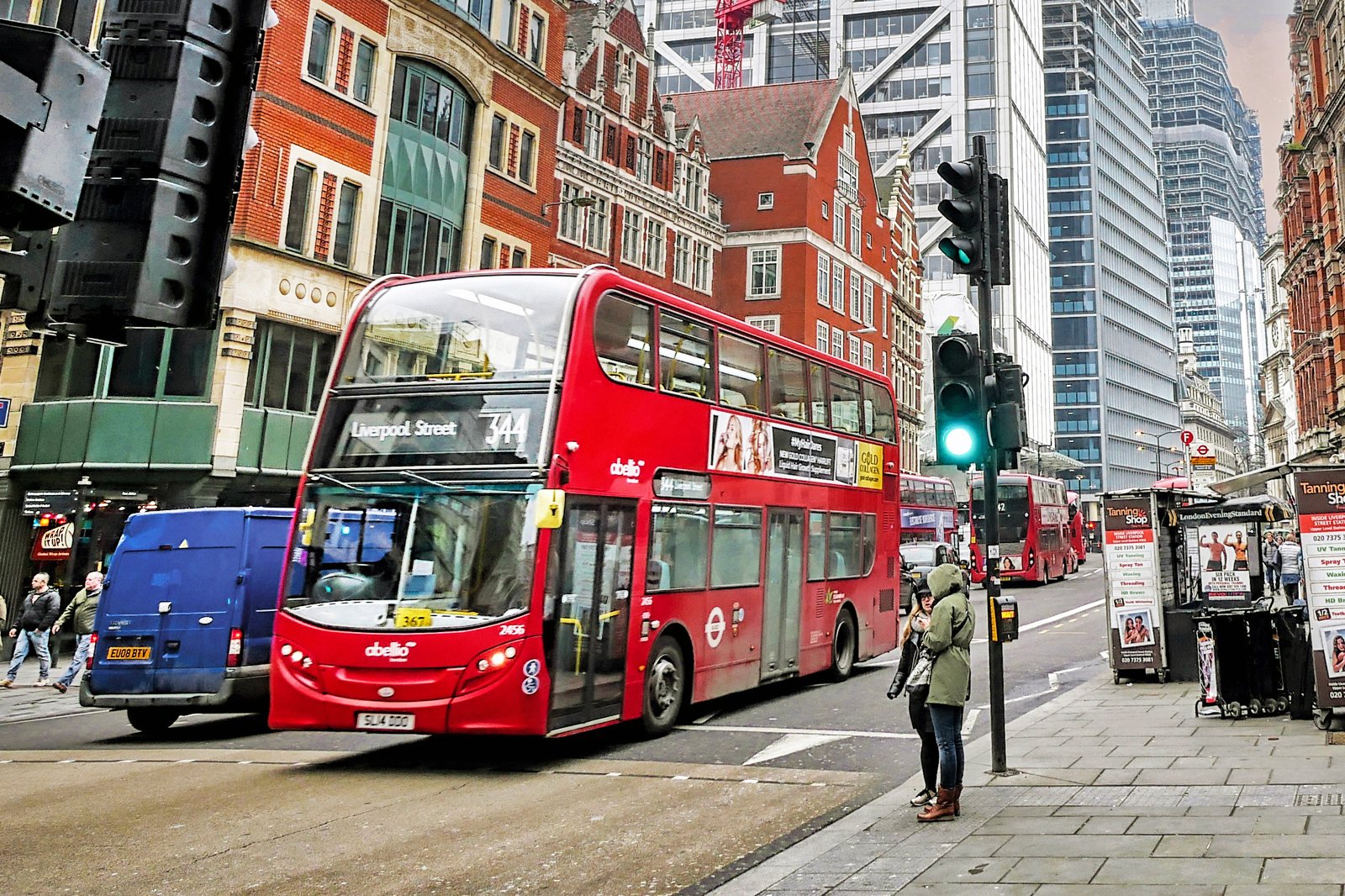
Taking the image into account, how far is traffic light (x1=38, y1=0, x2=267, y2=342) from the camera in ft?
14.1

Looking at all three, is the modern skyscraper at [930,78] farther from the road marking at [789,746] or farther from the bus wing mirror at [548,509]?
the bus wing mirror at [548,509]

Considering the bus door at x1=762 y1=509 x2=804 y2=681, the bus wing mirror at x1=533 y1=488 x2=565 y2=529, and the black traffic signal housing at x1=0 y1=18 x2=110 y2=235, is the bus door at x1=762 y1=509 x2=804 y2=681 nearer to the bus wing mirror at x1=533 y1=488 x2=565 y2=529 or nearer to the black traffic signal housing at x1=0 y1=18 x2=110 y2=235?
the bus wing mirror at x1=533 y1=488 x2=565 y2=529

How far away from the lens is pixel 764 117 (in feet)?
180

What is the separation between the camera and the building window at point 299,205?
24188 mm

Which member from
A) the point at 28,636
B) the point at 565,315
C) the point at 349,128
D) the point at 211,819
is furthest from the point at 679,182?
the point at 211,819

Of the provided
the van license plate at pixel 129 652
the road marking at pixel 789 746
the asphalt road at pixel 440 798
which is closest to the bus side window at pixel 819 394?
the asphalt road at pixel 440 798

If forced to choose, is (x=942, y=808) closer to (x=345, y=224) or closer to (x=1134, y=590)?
(x=1134, y=590)

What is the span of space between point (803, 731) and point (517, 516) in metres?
4.14

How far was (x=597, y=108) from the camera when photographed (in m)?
38.7

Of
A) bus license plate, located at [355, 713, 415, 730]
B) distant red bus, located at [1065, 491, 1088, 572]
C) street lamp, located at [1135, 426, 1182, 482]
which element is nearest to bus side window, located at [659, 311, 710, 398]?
bus license plate, located at [355, 713, 415, 730]

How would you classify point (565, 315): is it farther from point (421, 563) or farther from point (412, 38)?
point (412, 38)

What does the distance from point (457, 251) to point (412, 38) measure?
5.25 meters

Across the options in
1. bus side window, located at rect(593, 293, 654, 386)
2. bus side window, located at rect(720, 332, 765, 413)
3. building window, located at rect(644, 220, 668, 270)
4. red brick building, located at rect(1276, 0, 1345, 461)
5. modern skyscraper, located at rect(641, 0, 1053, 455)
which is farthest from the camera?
modern skyscraper, located at rect(641, 0, 1053, 455)

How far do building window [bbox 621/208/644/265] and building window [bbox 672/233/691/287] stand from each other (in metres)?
3.03
